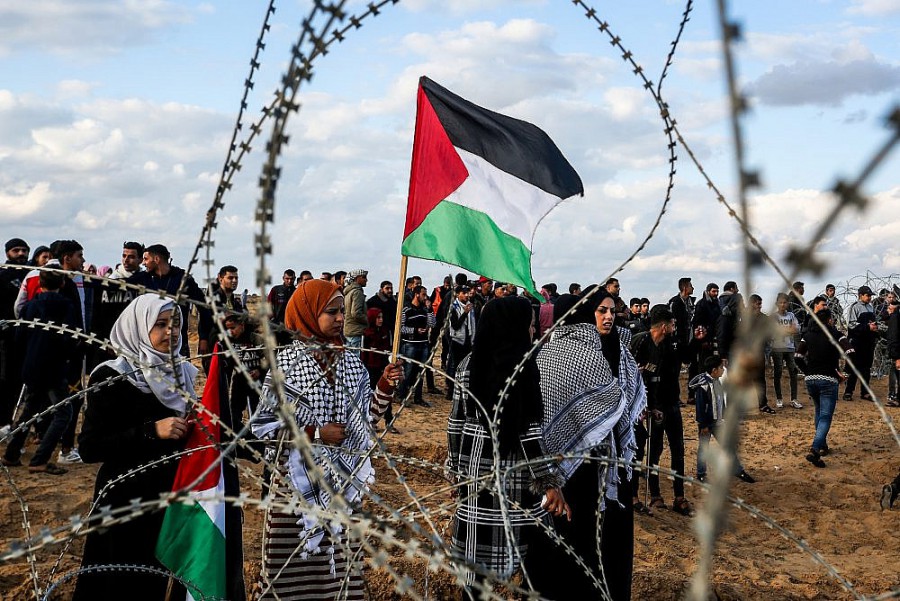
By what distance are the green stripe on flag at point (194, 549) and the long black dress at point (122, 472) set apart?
0.08 m

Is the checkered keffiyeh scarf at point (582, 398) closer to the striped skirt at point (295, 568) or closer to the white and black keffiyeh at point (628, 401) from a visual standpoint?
the white and black keffiyeh at point (628, 401)

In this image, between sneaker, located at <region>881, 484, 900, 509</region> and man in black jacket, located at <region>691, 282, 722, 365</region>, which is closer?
sneaker, located at <region>881, 484, 900, 509</region>

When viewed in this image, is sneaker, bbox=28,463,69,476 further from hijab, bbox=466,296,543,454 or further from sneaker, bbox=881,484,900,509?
sneaker, bbox=881,484,900,509

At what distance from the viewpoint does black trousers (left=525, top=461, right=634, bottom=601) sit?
489cm

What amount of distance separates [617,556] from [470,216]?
7.52ft

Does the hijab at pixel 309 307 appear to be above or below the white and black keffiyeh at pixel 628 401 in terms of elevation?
above

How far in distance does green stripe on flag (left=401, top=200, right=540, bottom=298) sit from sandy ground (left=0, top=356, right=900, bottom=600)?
1417mm

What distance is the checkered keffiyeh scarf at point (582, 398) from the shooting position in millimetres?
4969

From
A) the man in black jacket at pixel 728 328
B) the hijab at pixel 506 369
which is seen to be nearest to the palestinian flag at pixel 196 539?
the hijab at pixel 506 369

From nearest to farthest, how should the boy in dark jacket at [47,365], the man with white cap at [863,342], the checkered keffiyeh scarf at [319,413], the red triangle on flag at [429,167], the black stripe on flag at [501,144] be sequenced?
the checkered keffiyeh scarf at [319,413], the red triangle on flag at [429,167], the black stripe on flag at [501,144], the boy in dark jacket at [47,365], the man with white cap at [863,342]

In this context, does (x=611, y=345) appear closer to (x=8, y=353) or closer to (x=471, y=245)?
(x=471, y=245)

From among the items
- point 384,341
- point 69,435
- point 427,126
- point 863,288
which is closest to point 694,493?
point 384,341

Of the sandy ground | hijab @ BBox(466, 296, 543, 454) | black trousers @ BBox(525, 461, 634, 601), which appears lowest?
the sandy ground

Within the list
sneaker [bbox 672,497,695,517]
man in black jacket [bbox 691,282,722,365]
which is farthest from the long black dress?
man in black jacket [bbox 691,282,722,365]
